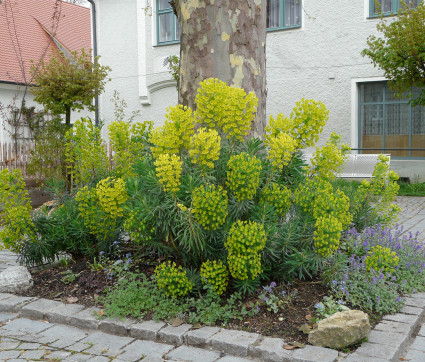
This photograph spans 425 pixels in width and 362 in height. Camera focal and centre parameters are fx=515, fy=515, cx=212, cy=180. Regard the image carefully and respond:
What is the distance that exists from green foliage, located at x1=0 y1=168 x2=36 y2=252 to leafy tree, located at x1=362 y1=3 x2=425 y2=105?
899 centimetres

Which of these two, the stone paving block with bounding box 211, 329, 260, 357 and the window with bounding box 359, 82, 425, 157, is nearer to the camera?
the stone paving block with bounding box 211, 329, 260, 357

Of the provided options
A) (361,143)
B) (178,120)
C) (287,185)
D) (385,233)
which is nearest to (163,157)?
(178,120)

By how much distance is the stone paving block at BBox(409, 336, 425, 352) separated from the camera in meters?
3.54

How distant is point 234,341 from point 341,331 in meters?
0.71

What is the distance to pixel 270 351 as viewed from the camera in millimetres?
3326

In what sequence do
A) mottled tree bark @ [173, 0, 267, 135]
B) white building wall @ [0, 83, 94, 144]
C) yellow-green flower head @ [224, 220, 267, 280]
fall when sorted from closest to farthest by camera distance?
yellow-green flower head @ [224, 220, 267, 280]
mottled tree bark @ [173, 0, 267, 135]
white building wall @ [0, 83, 94, 144]

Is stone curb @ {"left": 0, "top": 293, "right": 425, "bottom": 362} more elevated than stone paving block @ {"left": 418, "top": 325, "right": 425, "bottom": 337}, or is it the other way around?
stone curb @ {"left": 0, "top": 293, "right": 425, "bottom": 362}

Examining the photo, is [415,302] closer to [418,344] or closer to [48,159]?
[418,344]

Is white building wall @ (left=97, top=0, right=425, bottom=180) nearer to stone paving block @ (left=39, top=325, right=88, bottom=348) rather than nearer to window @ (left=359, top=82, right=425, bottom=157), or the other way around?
window @ (left=359, top=82, right=425, bottom=157)

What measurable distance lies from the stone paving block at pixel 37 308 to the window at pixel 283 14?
1297 cm

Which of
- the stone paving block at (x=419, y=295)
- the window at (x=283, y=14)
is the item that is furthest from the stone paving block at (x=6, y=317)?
the window at (x=283, y=14)

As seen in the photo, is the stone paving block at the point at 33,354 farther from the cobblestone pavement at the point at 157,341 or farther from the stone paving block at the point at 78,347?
the stone paving block at the point at 78,347

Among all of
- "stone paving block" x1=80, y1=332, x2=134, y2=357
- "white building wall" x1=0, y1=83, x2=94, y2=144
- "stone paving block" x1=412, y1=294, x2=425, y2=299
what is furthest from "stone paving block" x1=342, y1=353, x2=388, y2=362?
"white building wall" x1=0, y1=83, x2=94, y2=144

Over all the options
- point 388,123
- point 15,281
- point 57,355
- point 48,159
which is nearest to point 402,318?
point 57,355
